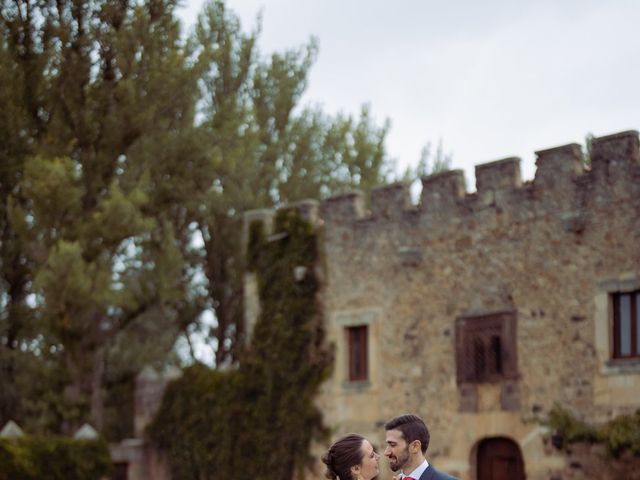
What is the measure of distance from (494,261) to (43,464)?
7995 mm

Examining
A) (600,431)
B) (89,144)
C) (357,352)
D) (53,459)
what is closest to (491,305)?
(600,431)

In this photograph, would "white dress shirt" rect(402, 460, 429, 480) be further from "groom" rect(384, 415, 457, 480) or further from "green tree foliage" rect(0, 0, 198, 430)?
"green tree foliage" rect(0, 0, 198, 430)

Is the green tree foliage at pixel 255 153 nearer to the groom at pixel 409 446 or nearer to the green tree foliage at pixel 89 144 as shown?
the green tree foliage at pixel 89 144

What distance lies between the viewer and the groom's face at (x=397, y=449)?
678 centimetres

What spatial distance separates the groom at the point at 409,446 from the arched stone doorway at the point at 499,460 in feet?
37.6

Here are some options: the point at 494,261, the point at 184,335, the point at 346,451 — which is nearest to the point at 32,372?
the point at 184,335

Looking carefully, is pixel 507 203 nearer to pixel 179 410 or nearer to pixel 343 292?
pixel 343 292

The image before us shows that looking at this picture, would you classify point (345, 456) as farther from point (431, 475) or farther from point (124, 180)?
point (124, 180)

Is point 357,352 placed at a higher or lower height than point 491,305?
lower

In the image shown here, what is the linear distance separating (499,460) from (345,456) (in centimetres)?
1207

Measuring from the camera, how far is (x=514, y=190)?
60.0ft

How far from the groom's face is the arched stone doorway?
11462 millimetres

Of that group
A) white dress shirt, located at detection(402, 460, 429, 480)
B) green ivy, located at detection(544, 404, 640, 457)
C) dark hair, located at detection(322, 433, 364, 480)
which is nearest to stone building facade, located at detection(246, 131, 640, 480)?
green ivy, located at detection(544, 404, 640, 457)

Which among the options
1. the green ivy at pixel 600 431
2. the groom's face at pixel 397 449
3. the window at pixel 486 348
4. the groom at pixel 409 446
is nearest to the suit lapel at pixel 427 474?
the groom at pixel 409 446
